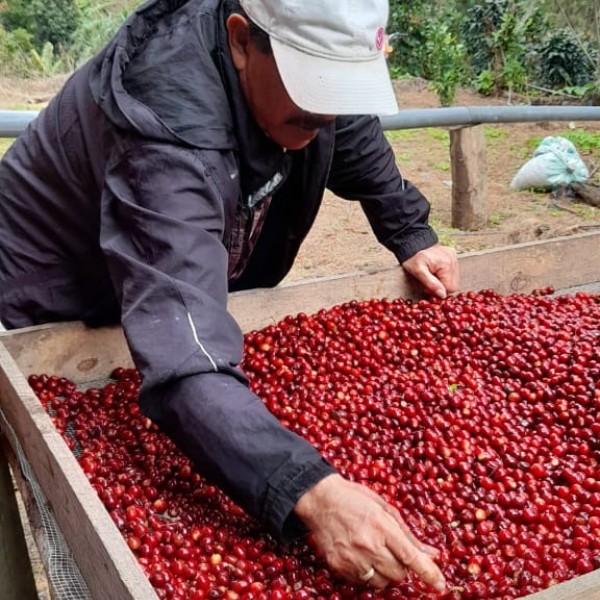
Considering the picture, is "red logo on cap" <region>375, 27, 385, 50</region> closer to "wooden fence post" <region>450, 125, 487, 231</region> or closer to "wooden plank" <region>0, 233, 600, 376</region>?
"wooden plank" <region>0, 233, 600, 376</region>

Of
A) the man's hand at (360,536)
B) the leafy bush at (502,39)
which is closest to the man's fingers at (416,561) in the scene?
the man's hand at (360,536)

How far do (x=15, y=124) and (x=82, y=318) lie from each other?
1.49 m

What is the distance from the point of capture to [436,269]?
118 inches

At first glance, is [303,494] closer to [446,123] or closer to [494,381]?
[494,381]

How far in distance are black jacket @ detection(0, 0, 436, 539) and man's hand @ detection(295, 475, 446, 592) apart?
51 mm

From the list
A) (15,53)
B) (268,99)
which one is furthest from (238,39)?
(15,53)

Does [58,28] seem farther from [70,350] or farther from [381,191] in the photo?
[70,350]

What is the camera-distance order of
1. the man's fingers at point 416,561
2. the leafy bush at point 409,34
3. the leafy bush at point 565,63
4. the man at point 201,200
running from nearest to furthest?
the man's fingers at point 416,561 < the man at point 201,200 < the leafy bush at point 565,63 < the leafy bush at point 409,34

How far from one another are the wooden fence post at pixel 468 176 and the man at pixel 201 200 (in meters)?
4.92

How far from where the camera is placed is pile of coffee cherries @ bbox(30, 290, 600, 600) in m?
1.67

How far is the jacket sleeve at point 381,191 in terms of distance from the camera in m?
2.94

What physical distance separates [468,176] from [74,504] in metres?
6.33

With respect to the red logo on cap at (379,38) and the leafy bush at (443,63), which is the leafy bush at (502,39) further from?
A: the red logo on cap at (379,38)

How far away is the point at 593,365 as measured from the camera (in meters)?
2.49
